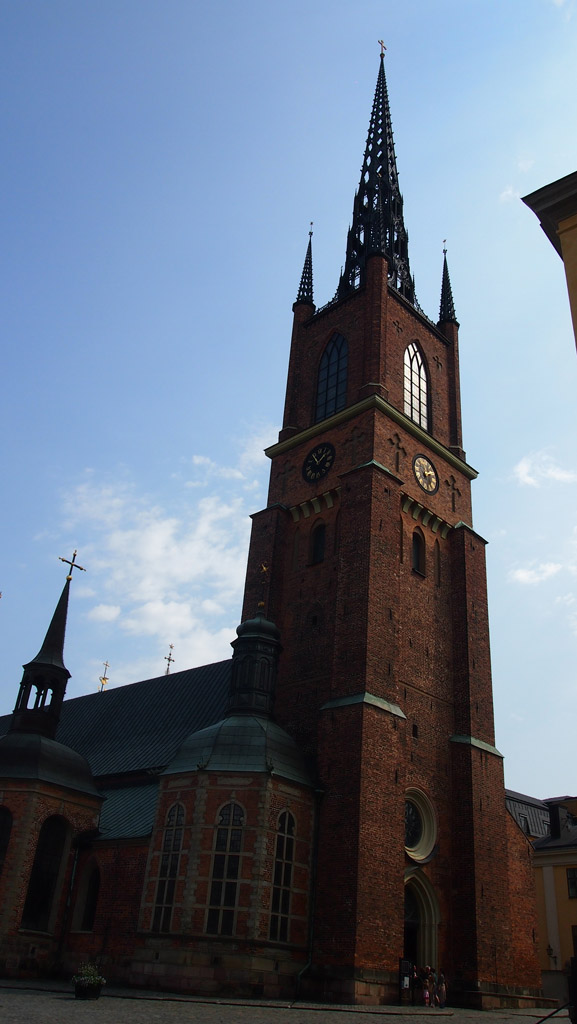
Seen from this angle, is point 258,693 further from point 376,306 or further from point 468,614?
point 376,306

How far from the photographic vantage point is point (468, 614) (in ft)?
104

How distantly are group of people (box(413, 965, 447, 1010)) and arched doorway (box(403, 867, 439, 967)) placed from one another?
807mm

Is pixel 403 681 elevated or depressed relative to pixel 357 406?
depressed

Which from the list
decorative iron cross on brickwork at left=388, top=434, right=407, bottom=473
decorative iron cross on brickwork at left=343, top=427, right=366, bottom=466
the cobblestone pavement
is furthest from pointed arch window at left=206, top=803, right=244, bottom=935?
decorative iron cross on brickwork at left=388, top=434, right=407, bottom=473

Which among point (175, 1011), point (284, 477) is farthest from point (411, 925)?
point (284, 477)

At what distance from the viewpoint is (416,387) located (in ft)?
120

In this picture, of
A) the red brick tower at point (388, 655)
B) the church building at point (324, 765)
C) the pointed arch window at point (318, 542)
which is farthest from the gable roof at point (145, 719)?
the pointed arch window at point (318, 542)

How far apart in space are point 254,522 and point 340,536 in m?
5.76

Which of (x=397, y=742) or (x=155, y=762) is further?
(x=155, y=762)

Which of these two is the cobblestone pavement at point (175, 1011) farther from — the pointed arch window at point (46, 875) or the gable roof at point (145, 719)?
the gable roof at point (145, 719)

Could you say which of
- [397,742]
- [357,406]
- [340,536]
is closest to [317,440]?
[357,406]

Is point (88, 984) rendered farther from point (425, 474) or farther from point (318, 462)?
point (425, 474)

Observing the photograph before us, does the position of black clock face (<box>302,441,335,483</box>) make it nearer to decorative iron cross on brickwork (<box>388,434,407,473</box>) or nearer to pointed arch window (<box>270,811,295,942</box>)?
decorative iron cross on brickwork (<box>388,434,407,473</box>)

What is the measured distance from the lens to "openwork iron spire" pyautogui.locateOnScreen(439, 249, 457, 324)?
40.9 meters
